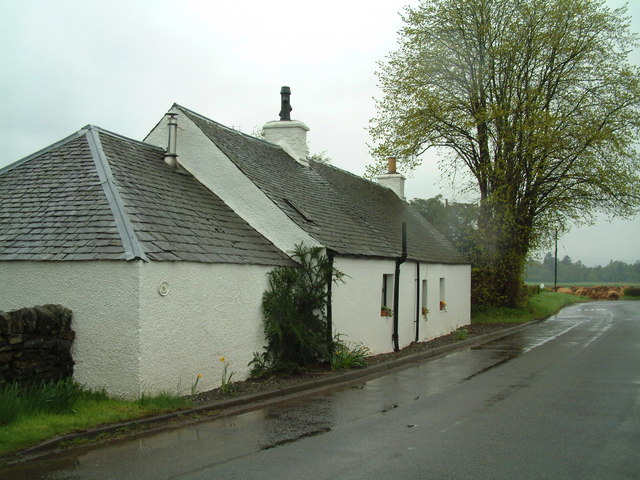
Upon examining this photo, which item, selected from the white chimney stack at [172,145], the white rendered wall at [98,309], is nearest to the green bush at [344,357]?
the white rendered wall at [98,309]

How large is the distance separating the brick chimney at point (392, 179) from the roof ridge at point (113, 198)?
16980 millimetres

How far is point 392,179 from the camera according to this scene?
2762 centimetres

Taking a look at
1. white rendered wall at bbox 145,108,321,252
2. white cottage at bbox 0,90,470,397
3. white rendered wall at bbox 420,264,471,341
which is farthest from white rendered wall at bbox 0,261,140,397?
white rendered wall at bbox 420,264,471,341

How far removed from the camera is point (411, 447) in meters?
6.80

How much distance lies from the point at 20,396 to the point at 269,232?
6.56m

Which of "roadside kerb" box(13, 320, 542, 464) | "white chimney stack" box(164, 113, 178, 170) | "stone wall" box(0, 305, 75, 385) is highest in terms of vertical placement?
"white chimney stack" box(164, 113, 178, 170)

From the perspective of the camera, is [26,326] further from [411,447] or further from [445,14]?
[445,14]

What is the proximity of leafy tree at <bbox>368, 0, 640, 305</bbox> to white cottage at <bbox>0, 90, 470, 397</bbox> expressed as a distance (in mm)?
10799

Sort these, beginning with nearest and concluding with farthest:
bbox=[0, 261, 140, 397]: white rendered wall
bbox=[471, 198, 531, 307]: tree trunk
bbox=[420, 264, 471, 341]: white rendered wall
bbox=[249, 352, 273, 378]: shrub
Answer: bbox=[0, 261, 140, 397]: white rendered wall < bbox=[249, 352, 273, 378]: shrub < bbox=[420, 264, 471, 341]: white rendered wall < bbox=[471, 198, 531, 307]: tree trunk

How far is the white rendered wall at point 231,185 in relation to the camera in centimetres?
1285

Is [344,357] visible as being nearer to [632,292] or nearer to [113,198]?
[113,198]

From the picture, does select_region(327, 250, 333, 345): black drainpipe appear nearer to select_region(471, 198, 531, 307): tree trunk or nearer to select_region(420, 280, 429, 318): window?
select_region(420, 280, 429, 318): window

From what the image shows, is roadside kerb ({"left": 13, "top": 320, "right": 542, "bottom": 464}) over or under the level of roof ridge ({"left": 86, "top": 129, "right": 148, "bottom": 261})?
under

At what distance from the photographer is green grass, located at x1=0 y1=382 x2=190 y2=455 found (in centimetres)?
660
